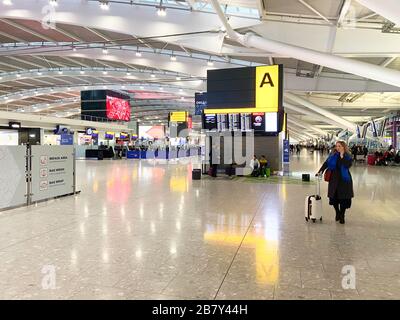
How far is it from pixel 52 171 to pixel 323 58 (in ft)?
31.6

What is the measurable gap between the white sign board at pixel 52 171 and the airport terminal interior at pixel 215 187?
4 cm

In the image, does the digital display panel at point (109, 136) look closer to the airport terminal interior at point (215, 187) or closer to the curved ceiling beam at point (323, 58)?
the airport terminal interior at point (215, 187)

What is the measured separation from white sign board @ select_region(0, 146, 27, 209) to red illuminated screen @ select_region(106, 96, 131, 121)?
27.5 meters

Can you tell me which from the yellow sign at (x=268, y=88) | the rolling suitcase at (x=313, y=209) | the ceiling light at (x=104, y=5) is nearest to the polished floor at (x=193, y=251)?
the rolling suitcase at (x=313, y=209)

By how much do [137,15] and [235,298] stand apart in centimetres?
1436

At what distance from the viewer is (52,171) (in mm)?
9547

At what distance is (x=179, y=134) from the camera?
1693 inches

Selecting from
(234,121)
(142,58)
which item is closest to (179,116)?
(142,58)

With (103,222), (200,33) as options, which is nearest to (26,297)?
(103,222)

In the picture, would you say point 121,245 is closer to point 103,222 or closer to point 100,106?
point 103,222

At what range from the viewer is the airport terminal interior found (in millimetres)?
3967

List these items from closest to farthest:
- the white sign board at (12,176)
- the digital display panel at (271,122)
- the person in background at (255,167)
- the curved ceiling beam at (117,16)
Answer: the white sign board at (12,176)
the curved ceiling beam at (117,16)
the digital display panel at (271,122)
the person in background at (255,167)

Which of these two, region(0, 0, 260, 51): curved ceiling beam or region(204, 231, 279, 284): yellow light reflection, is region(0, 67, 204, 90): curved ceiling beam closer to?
region(0, 0, 260, 51): curved ceiling beam

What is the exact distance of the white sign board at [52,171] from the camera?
8947 mm
